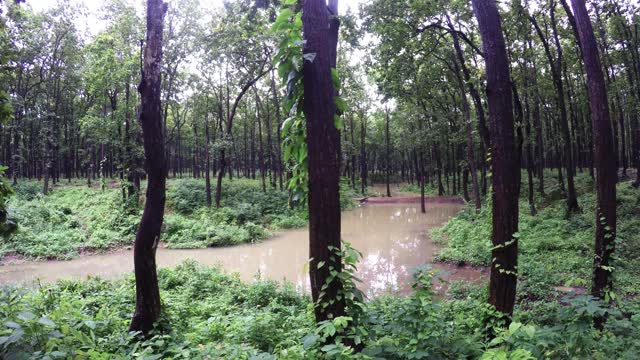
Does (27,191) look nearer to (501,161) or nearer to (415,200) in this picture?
(501,161)

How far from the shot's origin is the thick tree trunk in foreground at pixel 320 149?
3275 millimetres

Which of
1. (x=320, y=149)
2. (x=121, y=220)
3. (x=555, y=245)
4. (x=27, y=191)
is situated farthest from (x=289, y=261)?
(x=27, y=191)

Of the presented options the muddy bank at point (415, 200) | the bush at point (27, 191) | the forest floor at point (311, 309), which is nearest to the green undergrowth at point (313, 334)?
the forest floor at point (311, 309)

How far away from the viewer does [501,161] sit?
4426 millimetres

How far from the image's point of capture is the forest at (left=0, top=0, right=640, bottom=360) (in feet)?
10.8

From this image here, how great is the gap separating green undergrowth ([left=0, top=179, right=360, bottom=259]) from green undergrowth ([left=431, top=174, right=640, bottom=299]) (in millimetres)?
5050

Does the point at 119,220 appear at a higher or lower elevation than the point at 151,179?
lower

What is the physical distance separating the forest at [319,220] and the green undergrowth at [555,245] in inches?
3.4

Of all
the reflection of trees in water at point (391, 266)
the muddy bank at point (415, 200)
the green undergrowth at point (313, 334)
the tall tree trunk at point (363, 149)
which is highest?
the tall tree trunk at point (363, 149)

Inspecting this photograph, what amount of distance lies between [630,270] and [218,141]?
19376mm

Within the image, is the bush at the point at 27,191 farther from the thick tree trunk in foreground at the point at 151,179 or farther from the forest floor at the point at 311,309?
the thick tree trunk in foreground at the point at 151,179

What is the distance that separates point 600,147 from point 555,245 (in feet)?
23.4

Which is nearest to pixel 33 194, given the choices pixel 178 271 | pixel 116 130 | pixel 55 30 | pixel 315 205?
pixel 116 130

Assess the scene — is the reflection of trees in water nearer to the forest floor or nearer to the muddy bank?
the forest floor
